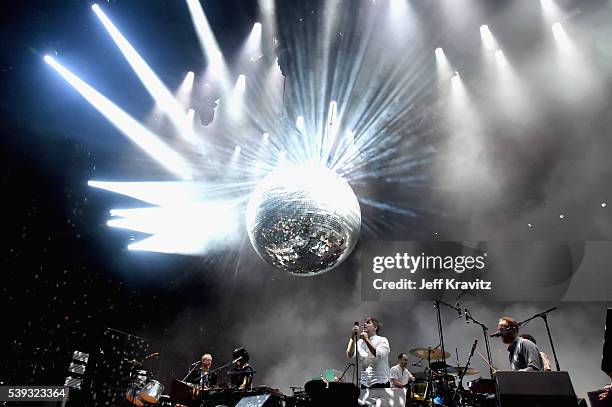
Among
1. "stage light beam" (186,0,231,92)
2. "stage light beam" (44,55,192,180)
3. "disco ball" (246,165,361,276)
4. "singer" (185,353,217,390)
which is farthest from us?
"singer" (185,353,217,390)

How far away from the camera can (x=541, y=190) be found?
22.8 feet

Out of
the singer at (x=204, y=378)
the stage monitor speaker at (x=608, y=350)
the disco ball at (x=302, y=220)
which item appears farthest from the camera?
the singer at (x=204, y=378)

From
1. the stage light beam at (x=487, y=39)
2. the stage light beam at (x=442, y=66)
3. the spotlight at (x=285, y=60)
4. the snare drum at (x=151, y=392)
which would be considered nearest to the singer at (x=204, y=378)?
the snare drum at (x=151, y=392)

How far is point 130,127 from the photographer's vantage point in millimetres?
6062

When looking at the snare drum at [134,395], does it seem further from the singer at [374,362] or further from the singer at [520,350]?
the singer at [520,350]

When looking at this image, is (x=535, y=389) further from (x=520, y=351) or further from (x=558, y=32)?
(x=558, y=32)

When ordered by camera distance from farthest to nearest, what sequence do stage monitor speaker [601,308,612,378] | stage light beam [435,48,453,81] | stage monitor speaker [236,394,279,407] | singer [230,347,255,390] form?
stage light beam [435,48,453,81]
singer [230,347,255,390]
stage monitor speaker [236,394,279,407]
stage monitor speaker [601,308,612,378]

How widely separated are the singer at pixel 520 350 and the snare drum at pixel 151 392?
419 cm

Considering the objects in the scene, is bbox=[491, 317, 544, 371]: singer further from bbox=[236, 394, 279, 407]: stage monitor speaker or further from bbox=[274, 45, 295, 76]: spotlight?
bbox=[274, 45, 295, 76]: spotlight

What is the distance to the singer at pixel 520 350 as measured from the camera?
3.49 m

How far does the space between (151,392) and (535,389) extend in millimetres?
4592

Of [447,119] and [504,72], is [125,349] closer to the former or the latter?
[447,119]

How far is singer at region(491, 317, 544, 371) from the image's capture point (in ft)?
11.5

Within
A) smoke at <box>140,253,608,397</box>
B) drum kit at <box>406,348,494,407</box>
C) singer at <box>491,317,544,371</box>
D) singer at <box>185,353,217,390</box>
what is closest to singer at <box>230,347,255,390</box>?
singer at <box>185,353,217,390</box>
